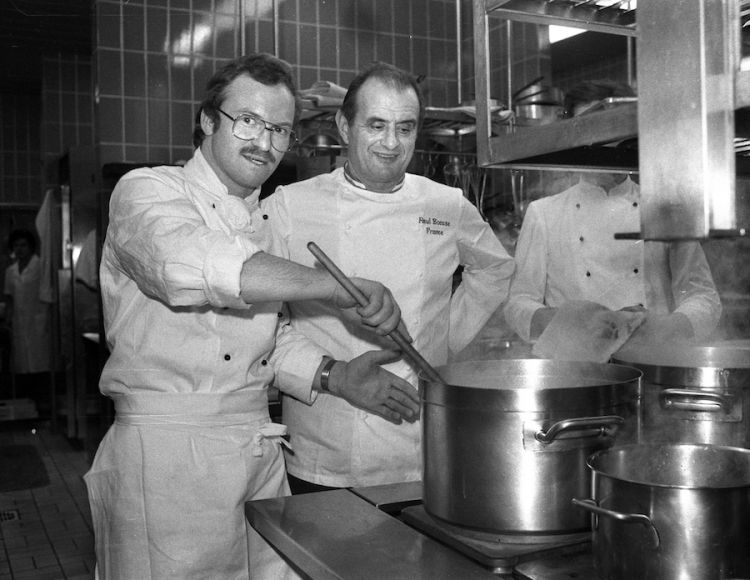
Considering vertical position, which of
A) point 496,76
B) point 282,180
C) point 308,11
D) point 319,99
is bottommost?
point 282,180

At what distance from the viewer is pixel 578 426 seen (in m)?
1.07

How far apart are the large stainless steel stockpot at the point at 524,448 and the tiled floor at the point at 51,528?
9.01ft

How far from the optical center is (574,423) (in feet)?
3.48

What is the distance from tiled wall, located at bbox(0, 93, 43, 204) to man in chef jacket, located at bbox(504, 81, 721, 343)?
19.9 ft

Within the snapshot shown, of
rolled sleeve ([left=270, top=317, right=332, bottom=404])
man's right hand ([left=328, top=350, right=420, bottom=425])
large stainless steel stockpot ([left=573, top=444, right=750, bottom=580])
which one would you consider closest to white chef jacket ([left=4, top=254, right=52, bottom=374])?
rolled sleeve ([left=270, top=317, right=332, bottom=404])

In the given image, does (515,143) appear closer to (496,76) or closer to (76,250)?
(496,76)

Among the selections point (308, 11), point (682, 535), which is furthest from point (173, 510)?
point (308, 11)

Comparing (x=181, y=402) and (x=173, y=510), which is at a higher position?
(x=181, y=402)

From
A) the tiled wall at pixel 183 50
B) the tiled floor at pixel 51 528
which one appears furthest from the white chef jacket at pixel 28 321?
the tiled wall at pixel 183 50

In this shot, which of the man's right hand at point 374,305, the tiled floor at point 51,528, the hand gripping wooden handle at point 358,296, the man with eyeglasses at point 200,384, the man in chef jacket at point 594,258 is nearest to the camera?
the hand gripping wooden handle at point 358,296

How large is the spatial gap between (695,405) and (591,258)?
1493 millimetres

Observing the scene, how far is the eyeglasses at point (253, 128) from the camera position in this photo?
1774 mm

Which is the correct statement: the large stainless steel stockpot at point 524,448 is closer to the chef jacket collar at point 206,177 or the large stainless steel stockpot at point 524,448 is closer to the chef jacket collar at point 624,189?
the chef jacket collar at point 206,177

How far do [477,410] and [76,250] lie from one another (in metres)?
4.47
